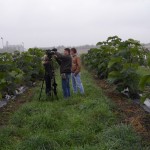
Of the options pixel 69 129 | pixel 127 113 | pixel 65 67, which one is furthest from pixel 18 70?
pixel 69 129

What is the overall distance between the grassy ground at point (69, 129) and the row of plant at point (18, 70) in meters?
1.16

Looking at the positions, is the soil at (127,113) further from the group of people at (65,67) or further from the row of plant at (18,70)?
the group of people at (65,67)

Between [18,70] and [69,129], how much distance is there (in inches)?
159

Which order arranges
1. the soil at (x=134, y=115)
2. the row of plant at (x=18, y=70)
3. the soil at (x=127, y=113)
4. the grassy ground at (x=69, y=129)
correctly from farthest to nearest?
the row of plant at (x=18, y=70)
the soil at (x=127, y=113)
the soil at (x=134, y=115)
the grassy ground at (x=69, y=129)

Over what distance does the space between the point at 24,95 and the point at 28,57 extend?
2174 millimetres

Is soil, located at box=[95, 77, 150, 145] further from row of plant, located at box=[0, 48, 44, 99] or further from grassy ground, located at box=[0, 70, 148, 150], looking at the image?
row of plant, located at box=[0, 48, 44, 99]

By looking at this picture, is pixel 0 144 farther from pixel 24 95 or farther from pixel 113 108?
pixel 24 95

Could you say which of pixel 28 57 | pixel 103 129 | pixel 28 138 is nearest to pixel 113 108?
pixel 103 129

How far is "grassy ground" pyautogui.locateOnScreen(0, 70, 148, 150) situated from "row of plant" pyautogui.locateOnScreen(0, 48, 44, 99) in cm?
116

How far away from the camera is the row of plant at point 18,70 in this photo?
364 inches

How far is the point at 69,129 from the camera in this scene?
627cm

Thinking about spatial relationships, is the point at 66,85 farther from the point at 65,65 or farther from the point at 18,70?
the point at 18,70

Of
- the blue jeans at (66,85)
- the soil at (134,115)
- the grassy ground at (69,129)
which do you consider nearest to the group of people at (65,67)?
the blue jeans at (66,85)

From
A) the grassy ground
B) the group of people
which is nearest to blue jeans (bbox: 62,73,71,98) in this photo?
the group of people
